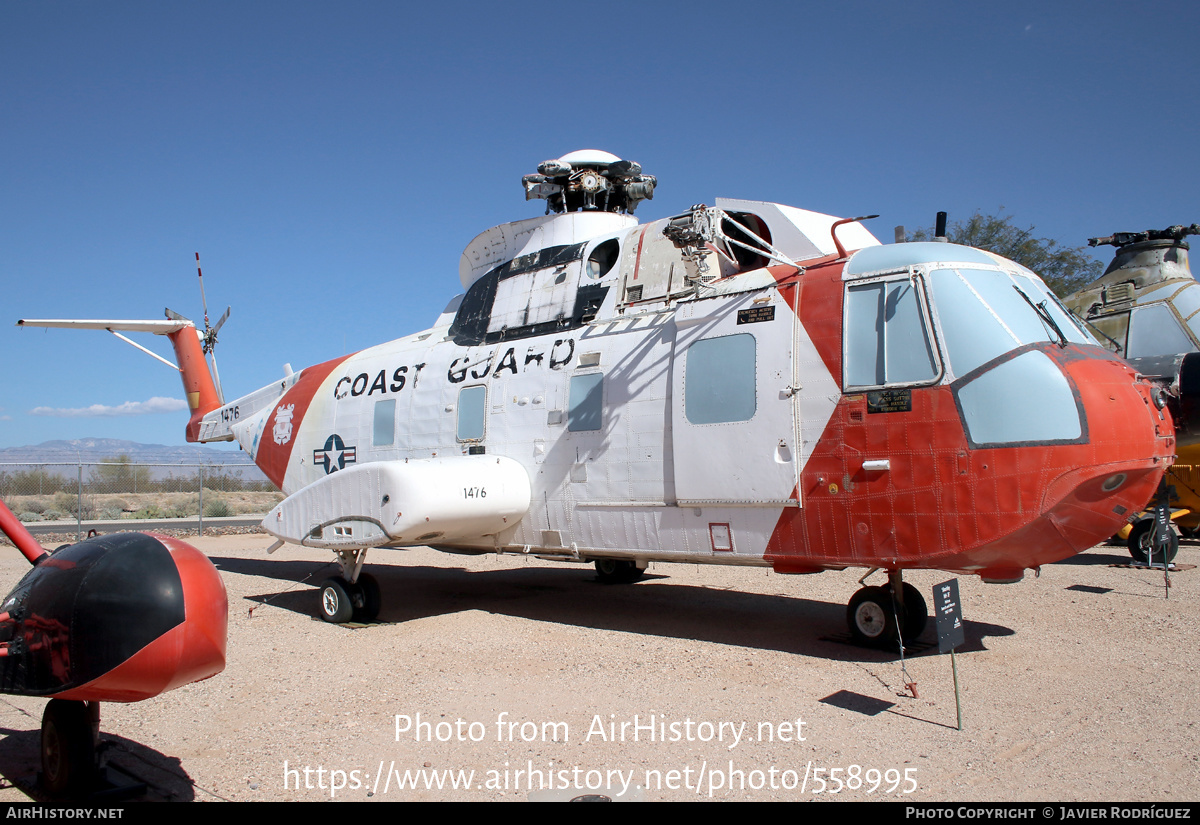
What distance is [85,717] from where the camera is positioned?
4020 millimetres

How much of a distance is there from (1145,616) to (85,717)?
9.45 m

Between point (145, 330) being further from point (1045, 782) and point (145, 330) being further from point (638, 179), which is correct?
point (1045, 782)

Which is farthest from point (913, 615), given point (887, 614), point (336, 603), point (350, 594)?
point (336, 603)

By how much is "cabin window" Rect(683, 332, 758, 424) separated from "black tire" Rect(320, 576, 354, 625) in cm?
465

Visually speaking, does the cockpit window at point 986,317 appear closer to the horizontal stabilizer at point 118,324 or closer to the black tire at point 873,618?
the black tire at point 873,618

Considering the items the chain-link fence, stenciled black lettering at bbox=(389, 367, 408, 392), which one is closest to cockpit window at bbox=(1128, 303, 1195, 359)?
stenciled black lettering at bbox=(389, 367, 408, 392)

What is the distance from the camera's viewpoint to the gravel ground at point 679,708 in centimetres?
429

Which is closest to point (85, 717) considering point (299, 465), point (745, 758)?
point (745, 758)

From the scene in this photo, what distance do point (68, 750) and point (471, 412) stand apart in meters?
5.79

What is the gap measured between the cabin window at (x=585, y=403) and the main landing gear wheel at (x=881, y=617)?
307 cm

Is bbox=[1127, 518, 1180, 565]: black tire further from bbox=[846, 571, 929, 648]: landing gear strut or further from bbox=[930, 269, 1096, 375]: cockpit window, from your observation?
bbox=[930, 269, 1096, 375]: cockpit window

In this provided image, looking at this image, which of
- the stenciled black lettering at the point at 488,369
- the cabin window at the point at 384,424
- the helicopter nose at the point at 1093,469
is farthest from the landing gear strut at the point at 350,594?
the helicopter nose at the point at 1093,469

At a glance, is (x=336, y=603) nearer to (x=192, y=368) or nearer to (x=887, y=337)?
(x=887, y=337)

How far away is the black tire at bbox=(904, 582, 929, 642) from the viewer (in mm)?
6945
